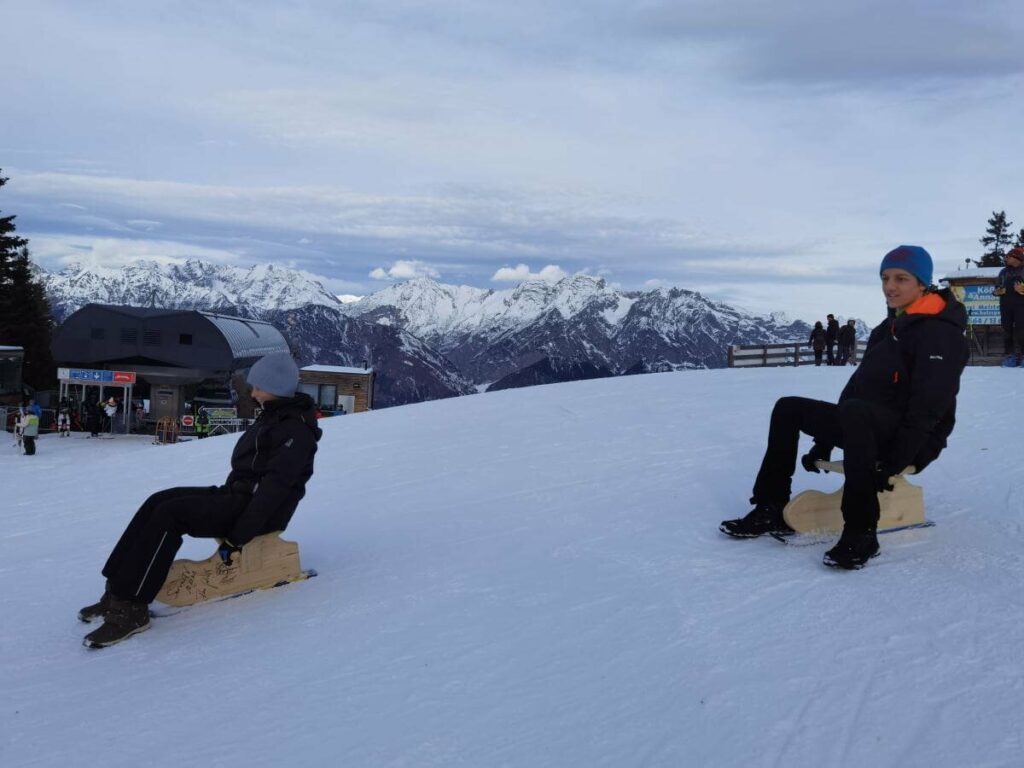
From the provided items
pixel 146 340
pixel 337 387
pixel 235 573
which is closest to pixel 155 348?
pixel 146 340

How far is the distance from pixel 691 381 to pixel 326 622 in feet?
45.1

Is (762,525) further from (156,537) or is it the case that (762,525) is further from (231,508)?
(156,537)

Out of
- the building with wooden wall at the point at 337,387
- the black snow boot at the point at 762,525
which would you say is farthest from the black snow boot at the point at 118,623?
the building with wooden wall at the point at 337,387

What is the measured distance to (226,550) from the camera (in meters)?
4.95

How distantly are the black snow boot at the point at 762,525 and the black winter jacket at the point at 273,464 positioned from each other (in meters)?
2.71

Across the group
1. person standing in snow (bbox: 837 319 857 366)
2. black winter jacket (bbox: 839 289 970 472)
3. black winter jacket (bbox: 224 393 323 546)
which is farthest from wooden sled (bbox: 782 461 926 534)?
person standing in snow (bbox: 837 319 857 366)

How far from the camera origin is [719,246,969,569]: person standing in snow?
4.49 m

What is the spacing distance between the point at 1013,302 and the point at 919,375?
12840mm

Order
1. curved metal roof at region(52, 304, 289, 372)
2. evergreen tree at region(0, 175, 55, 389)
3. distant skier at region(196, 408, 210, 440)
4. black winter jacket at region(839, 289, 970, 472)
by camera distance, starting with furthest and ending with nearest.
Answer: evergreen tree at region(0, 175, 55, 389)
curved metal roof at region(52, 304, 289, 372)
distant skier at region(196, 408, 210, 440)
black winter jacket at region(839, 289, 970, 472)

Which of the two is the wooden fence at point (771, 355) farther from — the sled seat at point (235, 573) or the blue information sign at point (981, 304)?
the sled seat at point (235, 573)

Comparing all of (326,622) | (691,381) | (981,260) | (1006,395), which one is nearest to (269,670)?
(326,622)

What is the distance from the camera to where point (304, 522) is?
7.30 meters

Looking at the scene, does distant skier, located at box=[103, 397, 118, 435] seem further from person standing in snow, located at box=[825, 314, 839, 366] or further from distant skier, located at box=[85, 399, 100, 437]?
person standing in snow, located at box=[825, 314, 839, 366]

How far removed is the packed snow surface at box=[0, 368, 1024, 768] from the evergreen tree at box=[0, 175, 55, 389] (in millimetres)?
52947
